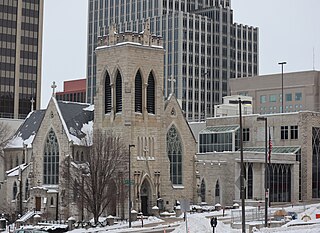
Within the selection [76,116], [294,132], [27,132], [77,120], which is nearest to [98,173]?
[77,120]

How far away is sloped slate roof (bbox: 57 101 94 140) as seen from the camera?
82.9 m

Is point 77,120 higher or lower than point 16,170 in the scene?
higher

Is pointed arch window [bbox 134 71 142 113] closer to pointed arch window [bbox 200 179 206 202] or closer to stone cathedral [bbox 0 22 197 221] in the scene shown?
stone cathedral [bbox 0 22 197 221]

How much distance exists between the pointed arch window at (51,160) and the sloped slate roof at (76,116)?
1.93 meters

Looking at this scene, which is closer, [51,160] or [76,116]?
[51,160]

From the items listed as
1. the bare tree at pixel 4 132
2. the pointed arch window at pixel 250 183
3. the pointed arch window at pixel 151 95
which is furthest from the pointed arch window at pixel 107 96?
the bare tree at pixel 4 132

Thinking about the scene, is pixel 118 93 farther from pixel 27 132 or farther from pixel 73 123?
pixel 27 132

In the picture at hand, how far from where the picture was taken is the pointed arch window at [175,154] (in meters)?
84.6

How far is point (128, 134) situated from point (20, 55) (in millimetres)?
76892

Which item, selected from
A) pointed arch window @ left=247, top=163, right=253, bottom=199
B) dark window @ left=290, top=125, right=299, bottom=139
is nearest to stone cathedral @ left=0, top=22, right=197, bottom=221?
pointed arch window @ left=247, top=163, right=253, bottom=199

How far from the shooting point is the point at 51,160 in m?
83.4

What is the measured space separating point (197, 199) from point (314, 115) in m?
18.8

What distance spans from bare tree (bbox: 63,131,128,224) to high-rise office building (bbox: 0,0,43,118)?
72443 millimetres

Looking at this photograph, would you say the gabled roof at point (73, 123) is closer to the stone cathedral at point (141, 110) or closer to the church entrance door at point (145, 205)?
the stone cathedral at point (141, 110)
